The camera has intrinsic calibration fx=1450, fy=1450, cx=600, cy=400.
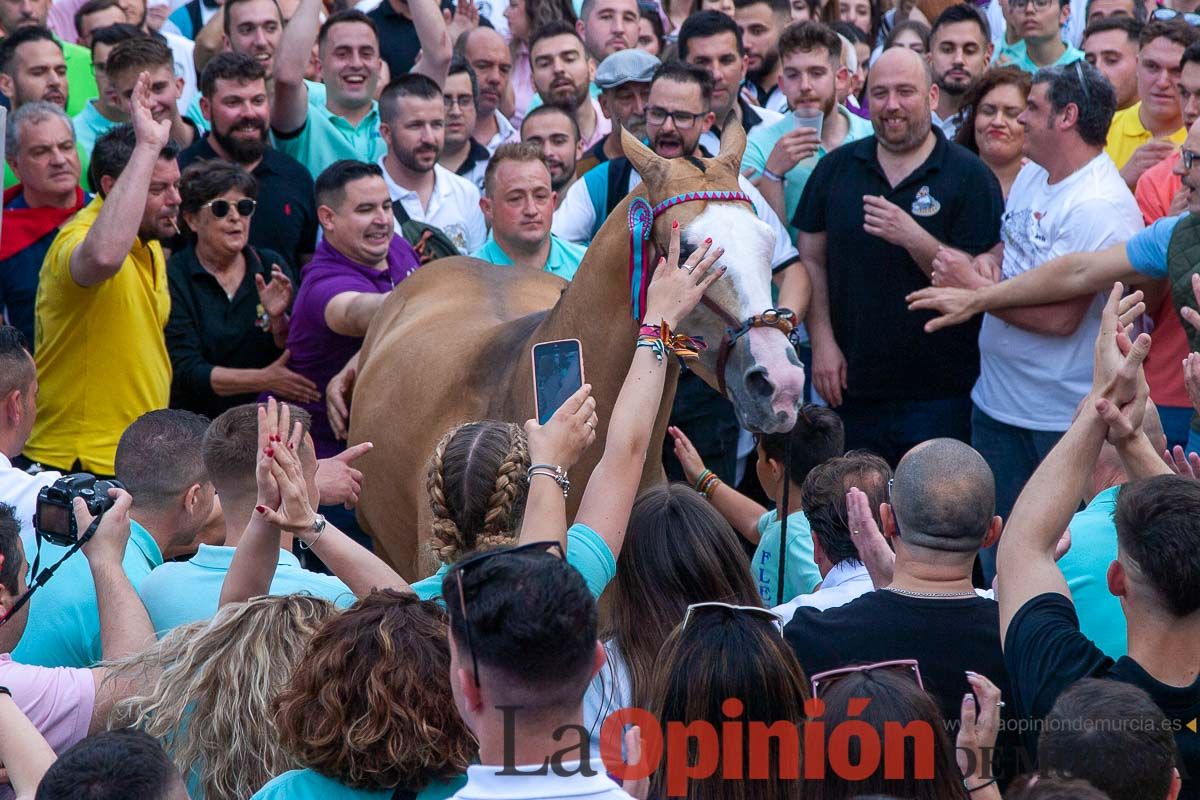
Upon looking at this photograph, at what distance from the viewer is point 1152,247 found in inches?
239

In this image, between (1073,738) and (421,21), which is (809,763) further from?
(421,21)

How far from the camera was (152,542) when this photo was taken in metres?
4.32

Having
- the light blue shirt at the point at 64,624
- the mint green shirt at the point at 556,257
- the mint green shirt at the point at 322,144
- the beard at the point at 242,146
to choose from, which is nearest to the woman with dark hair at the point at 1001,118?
the mint green shirt at the point at 556,257

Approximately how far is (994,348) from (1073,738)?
4.59m

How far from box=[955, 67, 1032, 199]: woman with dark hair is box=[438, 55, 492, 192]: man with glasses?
300 cm

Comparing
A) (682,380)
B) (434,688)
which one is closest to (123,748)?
(434,688)

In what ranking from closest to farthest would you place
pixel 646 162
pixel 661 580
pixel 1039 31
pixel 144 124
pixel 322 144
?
pixel 661 580 → pixel 646 162 → pixel 144 124 → pixel 322 144 → pixel 1039 31

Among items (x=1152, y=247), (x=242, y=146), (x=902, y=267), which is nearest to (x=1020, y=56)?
(x=902, y=267)

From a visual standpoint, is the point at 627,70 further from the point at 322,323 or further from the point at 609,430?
the point at 609,430

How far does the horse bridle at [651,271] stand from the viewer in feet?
15.6

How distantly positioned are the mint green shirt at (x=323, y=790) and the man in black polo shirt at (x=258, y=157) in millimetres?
5366

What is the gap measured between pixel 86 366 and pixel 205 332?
705 millimetres

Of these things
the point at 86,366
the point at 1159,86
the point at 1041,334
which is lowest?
the point at 86,366

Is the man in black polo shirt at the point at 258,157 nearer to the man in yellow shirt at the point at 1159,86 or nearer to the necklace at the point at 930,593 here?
the man in yellow shirt at the point at 1159,86
